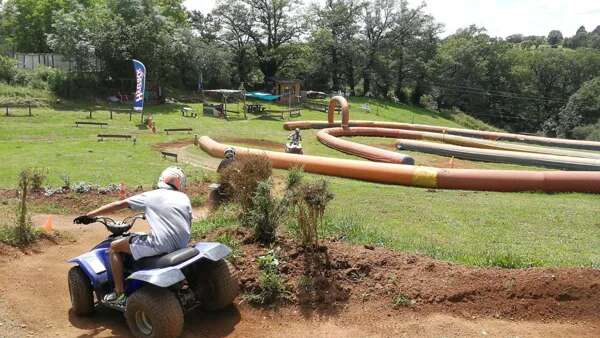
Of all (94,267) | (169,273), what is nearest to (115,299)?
(94,267)

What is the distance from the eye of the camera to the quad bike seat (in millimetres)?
5707

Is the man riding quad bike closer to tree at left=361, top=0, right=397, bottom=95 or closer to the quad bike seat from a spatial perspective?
the quad bike seat

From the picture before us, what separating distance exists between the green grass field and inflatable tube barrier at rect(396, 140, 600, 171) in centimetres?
73

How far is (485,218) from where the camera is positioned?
12844mm

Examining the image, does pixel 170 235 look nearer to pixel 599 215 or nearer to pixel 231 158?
pixel 231 158

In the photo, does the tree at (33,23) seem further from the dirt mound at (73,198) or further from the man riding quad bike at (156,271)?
the man riding quad bike at (156,271)

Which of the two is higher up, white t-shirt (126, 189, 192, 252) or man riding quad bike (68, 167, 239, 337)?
white t-shirt (126, 189, 192, 252)

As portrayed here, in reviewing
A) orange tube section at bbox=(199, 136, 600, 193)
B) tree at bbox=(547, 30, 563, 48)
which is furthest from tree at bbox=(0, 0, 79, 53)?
tree at bbox=(547, 30, 563, 48)

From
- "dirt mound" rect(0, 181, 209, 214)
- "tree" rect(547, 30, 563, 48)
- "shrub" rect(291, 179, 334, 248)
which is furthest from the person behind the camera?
"tree" rect(547, 30, 563, 48)

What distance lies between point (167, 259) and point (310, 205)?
7.26ft

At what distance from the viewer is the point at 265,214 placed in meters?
7.84

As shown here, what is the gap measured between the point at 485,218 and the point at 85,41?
38607 millimetres

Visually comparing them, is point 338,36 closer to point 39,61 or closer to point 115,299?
point 39,61

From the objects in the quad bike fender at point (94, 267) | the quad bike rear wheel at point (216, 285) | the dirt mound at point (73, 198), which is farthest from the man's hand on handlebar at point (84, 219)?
the dirt mound at point (73, 198)
